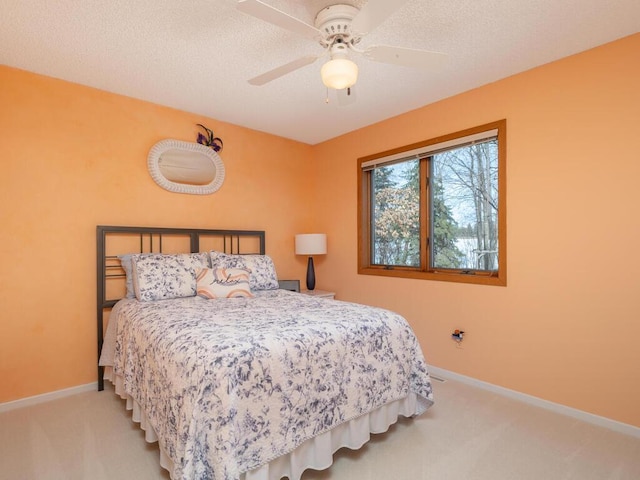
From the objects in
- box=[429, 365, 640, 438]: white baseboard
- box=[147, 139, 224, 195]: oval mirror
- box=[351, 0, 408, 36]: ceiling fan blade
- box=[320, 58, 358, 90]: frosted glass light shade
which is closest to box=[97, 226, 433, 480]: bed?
box=[147, 139, 224, 195]: oval mirror

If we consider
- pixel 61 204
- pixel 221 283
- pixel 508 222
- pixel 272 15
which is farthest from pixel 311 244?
pixel 272 15

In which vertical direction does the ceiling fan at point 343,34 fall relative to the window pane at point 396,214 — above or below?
above

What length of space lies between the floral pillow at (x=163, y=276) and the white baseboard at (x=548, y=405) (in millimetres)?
2344

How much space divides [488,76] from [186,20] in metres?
2.20

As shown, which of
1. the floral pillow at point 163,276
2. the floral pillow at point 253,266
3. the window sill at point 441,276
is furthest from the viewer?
the floral pillow at point 253,266

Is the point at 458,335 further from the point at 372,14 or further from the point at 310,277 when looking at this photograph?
the point at 372,14

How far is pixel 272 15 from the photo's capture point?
1.51 meters

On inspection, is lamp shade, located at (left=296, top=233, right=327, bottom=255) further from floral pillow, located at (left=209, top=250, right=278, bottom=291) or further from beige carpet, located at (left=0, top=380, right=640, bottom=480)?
beige carpet, located at (left=0, top=380, right=640, bottom=480)

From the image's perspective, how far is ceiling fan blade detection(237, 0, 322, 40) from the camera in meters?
1.42

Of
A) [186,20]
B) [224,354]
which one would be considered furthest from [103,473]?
[186,20]

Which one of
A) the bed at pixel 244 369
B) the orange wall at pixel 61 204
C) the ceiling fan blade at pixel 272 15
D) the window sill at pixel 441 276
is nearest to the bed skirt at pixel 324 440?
the bed at pixel 244 369

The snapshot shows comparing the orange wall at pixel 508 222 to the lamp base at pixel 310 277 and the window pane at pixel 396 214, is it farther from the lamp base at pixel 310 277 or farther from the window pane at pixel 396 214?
the lamp base at pixel 310 277

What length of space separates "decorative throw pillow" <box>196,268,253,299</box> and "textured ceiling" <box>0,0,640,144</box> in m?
1.54

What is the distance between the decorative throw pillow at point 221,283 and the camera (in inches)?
107
